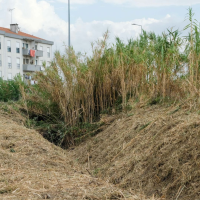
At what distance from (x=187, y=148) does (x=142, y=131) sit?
1618mm

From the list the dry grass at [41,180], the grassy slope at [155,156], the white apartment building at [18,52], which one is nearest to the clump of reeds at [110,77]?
the grassy slope at [155,156]

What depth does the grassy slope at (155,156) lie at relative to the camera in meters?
4.28

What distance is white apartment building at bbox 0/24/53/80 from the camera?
147 ft

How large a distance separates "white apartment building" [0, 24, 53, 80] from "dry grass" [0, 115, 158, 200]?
37901 millimetres

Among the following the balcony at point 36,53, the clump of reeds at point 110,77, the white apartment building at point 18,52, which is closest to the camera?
the clump of reeds at point 110,77

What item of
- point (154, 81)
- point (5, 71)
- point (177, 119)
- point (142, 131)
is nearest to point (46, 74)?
point (154, 81)

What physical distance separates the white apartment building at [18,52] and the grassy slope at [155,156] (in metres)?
36.8

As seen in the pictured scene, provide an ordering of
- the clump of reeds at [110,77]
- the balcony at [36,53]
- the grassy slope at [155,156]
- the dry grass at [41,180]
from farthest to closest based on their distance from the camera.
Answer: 1. the balcony at [36,53]
2. the clump of reeds at [110,77]
3. the grassy slope at [155,156]
4. the dry grass at [41,180]

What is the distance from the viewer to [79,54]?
29.7 ft

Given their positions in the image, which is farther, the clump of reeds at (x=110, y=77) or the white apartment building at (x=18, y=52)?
the white apartment building at (x=18, y=52)

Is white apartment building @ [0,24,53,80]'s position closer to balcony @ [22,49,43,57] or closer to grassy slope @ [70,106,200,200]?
balcony @ [22,49,43,57]

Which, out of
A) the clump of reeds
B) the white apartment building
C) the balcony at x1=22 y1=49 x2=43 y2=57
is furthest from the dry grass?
the balcony at x1=22 y1=49 x2=43 y2=57

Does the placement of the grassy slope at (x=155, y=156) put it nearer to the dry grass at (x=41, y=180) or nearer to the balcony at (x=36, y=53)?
the dry grass at (x=41, y=180)

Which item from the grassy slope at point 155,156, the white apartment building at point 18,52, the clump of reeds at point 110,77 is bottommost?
the grassy slope at point 155,156
